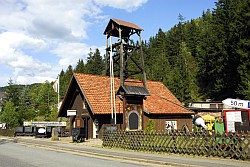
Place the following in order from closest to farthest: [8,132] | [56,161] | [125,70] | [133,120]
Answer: [56,161], [133,120], [125,70], [8,132]

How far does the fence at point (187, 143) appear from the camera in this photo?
13203 millimetres

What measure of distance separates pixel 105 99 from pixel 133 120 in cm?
684

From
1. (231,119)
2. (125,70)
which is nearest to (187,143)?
(231,119)

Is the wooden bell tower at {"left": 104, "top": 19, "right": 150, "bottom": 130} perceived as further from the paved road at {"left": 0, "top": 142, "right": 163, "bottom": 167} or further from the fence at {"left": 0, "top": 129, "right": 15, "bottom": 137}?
the fence at {"left": 0, "top": 129, "right": 15, "bottom": 137}

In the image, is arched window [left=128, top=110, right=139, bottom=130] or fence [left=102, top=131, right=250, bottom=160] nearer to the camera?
fence [left=102, top=131, right=250, bottom=160]

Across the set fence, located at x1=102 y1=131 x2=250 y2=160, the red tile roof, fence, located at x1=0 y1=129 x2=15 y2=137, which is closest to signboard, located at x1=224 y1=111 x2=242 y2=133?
fence, located at x1=102 y1=131 x2=250 y2=160

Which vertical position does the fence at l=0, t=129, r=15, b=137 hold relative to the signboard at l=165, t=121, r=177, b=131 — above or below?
below

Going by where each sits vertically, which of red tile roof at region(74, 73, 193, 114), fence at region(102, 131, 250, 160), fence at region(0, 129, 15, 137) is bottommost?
fence at region(0, 129, 15, 137)

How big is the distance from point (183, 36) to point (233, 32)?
158 feet

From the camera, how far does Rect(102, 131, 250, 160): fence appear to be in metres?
13.2

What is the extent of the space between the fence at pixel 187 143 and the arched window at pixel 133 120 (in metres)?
2.53

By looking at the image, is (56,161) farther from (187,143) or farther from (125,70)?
(125,70)

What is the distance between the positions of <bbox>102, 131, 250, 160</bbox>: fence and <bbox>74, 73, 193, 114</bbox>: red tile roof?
7563 mm

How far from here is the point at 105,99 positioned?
2964 cm
